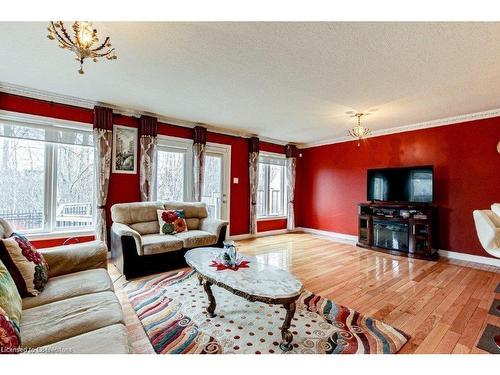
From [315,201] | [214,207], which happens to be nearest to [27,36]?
[214,207]

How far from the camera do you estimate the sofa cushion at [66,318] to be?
117 cm

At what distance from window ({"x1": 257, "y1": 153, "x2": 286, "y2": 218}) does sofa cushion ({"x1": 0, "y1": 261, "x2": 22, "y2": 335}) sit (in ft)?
16.3

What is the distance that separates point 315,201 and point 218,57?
15.9ft

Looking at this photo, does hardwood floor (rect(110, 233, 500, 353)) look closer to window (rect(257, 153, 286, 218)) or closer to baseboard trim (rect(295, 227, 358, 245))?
baseboard trim (rect(295, 227, 358, 245))

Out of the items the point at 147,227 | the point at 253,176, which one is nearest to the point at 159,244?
the point at 147,227

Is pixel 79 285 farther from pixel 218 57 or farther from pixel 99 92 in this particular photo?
pixel 99 92

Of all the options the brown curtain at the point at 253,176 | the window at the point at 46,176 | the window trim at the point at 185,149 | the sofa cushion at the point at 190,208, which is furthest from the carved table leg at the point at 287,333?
the brown curtain at the point at 253,176

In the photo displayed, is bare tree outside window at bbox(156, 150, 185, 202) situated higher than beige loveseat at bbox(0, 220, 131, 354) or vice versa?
bare tree outside window at bbox(156, 150, 185, 202)

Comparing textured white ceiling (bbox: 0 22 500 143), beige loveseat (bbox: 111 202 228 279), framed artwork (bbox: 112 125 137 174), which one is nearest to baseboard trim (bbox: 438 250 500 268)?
textured white ceiling (bbox: 0 22 500 143)

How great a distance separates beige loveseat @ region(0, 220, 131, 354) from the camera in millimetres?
1104

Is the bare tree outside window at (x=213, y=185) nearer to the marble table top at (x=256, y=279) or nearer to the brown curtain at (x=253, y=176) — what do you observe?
the brown curtain at (x=253, y=176)

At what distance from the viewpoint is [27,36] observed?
201cm

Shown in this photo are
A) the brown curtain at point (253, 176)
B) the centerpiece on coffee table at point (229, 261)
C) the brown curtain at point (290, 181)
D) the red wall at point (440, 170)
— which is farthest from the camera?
the brown curtain at point (290, 181)

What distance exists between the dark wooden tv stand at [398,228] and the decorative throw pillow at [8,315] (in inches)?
195
